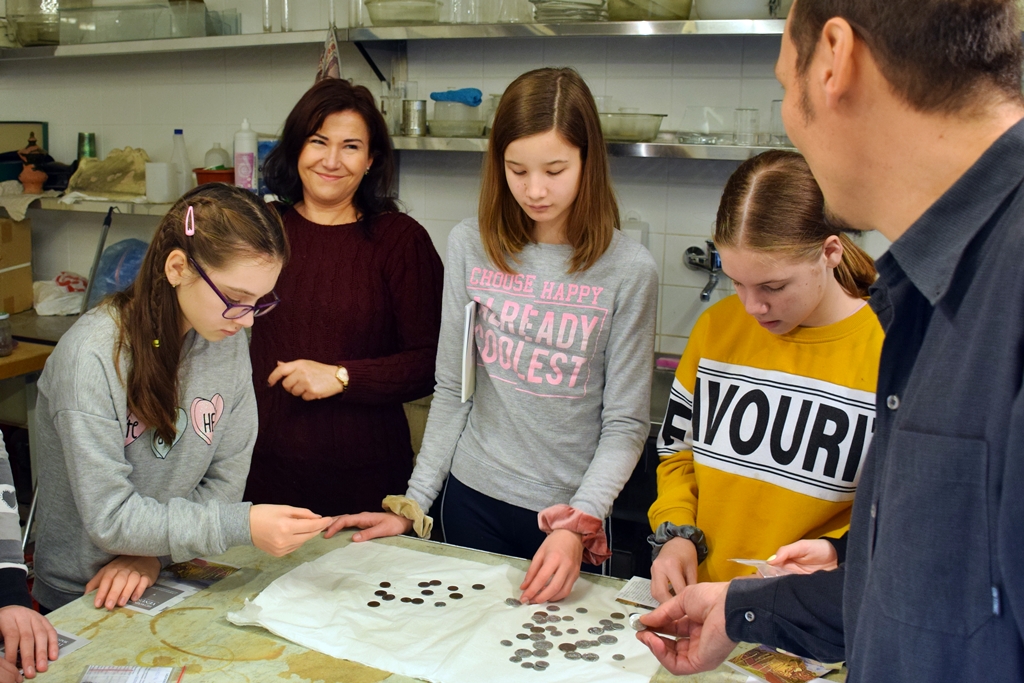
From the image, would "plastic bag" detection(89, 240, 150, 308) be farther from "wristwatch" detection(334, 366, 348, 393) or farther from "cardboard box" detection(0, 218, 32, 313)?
"wristwatch" detection(334, 366, 348, 393)

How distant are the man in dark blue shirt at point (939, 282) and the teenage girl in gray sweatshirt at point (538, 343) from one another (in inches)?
34.9

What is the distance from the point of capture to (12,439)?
12.2 ft

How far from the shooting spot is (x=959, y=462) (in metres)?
0.64

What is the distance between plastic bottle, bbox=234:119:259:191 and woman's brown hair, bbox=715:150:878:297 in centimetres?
223

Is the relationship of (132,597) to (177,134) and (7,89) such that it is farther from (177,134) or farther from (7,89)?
(7,89)

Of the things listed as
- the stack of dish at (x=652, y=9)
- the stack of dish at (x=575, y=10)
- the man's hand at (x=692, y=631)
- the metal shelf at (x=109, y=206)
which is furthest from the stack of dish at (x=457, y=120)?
the man's hand at (x=692, y=631)

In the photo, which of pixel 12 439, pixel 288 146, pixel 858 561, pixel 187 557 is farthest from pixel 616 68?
pixel 12 439

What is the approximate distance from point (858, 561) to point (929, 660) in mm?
155

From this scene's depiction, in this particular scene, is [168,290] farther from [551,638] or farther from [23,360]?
[23,360]

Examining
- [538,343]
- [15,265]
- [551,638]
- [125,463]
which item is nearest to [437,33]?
[538,343]

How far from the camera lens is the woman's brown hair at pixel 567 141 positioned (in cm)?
164

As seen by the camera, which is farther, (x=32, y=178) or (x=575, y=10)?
(x=32, y=178)

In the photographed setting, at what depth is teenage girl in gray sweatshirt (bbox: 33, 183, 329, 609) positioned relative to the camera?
138 cm

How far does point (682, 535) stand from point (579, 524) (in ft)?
0.58
